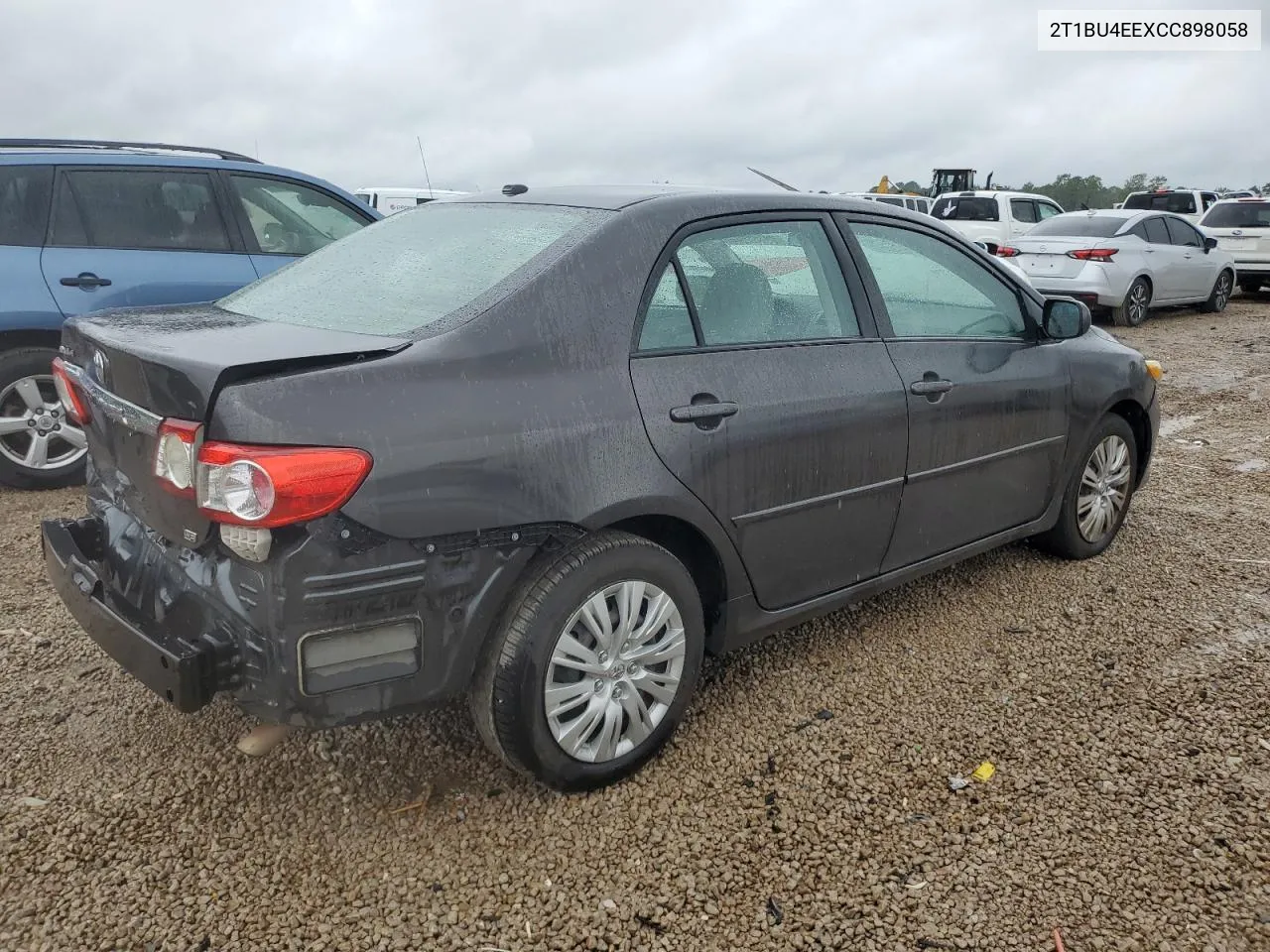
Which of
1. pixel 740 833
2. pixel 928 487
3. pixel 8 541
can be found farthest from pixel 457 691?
pixel 8 541

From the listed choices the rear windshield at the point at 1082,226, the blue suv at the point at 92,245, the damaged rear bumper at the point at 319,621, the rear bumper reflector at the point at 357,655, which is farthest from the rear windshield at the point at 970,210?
the rear bumper reflector at the point at 357,655

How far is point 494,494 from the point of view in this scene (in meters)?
2.26

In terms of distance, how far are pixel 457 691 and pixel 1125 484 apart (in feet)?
11.1

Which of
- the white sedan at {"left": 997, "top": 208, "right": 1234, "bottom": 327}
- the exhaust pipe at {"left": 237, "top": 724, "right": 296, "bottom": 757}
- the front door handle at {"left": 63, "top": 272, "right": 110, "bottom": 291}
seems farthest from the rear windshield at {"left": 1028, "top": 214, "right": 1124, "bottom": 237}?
the exhaust pipe at {"left": 237, "top": 724, "right": 296, "bottom": 757}

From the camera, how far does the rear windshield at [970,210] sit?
660 inches

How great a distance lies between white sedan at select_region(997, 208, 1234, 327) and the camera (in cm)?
1202

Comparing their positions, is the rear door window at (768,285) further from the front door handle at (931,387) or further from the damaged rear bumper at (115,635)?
the damaged rear bumper at (115,635)

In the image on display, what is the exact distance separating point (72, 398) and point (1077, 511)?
3774 mm

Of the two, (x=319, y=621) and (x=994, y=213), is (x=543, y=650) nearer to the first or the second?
(x=319, y=621)

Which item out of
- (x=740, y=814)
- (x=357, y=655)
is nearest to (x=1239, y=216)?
(x=740, y=814)

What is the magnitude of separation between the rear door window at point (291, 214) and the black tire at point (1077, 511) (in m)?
4.18

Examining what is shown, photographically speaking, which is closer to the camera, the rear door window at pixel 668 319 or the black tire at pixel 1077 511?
the rear door window at pixel 668 319

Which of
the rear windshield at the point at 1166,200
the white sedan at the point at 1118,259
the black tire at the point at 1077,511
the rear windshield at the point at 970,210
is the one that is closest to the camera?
the black tire at the point at 1077,511

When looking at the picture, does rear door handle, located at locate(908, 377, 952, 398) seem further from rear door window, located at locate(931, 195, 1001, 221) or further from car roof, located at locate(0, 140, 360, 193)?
rear door window, located at locate(931, 195, 1001, 221)
